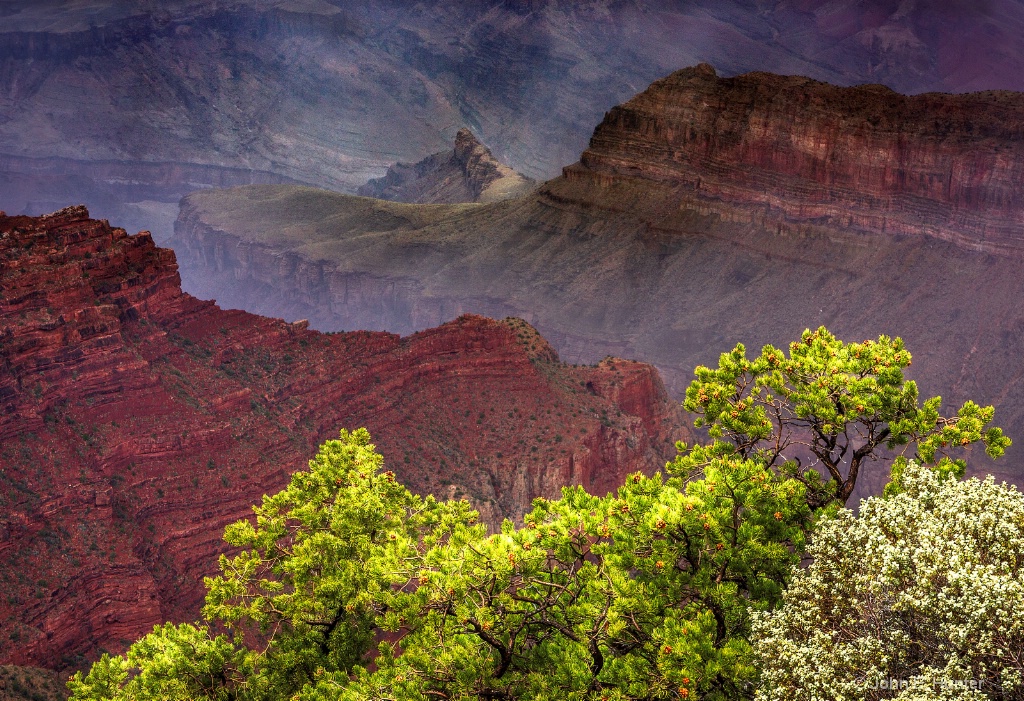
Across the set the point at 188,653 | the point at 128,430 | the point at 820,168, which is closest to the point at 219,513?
the point at 128,430

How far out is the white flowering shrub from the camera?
83.1 ft

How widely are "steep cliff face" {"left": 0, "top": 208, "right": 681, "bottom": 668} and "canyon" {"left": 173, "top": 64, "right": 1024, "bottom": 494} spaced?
5021 cm

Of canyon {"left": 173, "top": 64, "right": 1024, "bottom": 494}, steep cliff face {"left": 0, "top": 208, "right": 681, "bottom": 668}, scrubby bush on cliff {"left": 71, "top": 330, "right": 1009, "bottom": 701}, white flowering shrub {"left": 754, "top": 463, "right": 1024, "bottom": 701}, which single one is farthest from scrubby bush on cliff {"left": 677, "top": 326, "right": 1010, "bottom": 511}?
canyon {"left": 173, "top": 64, "right": 1024, "bottom": 494}

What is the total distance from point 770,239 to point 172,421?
107m

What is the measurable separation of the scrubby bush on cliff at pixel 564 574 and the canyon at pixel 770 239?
89.7 meters

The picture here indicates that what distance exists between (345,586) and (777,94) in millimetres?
134085

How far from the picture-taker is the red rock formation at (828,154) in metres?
143

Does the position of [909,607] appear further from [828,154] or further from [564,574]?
[828,154]

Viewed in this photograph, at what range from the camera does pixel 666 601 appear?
31375 millimetres

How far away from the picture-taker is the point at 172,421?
226 feet

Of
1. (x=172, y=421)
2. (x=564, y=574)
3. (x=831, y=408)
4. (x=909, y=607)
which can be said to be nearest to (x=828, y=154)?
(x=172, y=421)

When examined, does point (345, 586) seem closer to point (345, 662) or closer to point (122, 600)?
point (345, 662)

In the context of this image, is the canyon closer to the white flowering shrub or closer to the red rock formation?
the red rock formation

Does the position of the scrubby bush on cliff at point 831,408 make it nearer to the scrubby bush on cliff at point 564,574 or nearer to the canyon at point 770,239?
the scrubby bush on cliff at point 564,574
